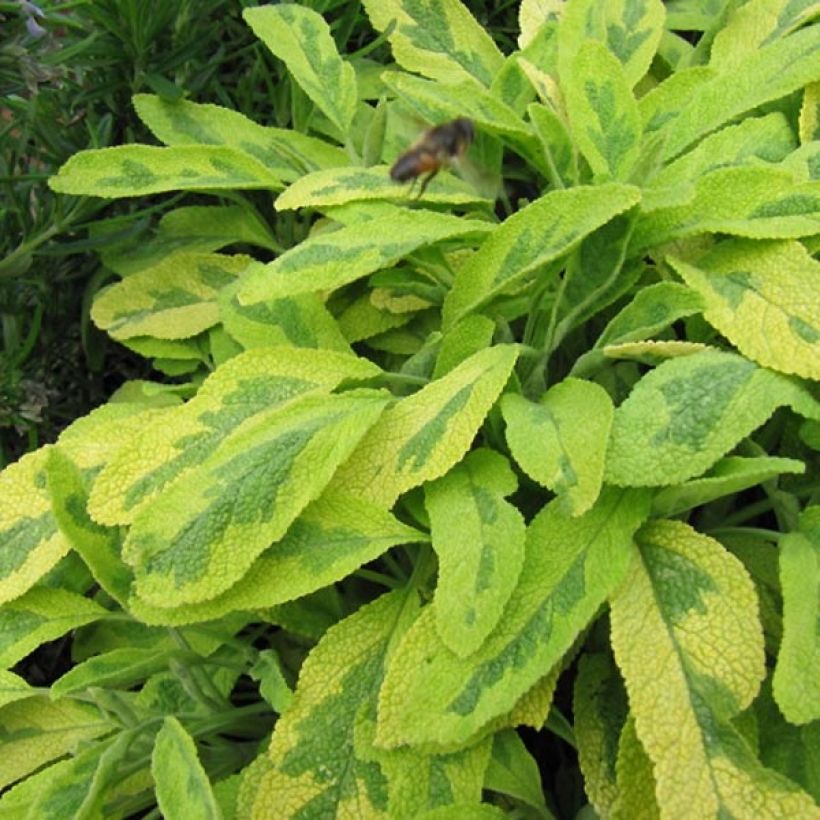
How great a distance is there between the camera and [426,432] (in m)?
0.85

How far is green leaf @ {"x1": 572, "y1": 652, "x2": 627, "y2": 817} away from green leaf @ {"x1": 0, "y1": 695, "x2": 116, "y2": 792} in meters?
0.38

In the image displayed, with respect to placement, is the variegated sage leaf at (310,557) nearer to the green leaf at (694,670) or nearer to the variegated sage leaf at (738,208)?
the green leaf at (694,670)

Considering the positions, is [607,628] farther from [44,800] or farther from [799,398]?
[44,800]

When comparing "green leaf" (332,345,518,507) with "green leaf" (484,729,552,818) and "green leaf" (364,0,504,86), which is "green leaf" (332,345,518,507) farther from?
"green leaf" (364,0,504,86)

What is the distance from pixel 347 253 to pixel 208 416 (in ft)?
0.57

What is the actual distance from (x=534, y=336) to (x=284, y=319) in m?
0.23

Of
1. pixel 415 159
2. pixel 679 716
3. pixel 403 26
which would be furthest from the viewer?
pixel 403 26

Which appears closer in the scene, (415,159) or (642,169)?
(415,159)

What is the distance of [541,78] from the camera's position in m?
1.08

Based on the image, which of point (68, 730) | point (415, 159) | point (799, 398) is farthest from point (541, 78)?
point (68, 730)

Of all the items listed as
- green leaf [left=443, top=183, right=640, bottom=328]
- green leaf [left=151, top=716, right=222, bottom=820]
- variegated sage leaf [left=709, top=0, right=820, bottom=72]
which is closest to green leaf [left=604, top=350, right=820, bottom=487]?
green leaf [left=443, top=183, right=640, bottom=328]

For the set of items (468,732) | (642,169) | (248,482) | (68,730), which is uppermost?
(642,169)

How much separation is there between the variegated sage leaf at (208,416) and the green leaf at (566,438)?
0.50ft

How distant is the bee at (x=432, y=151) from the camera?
892 millimetres
